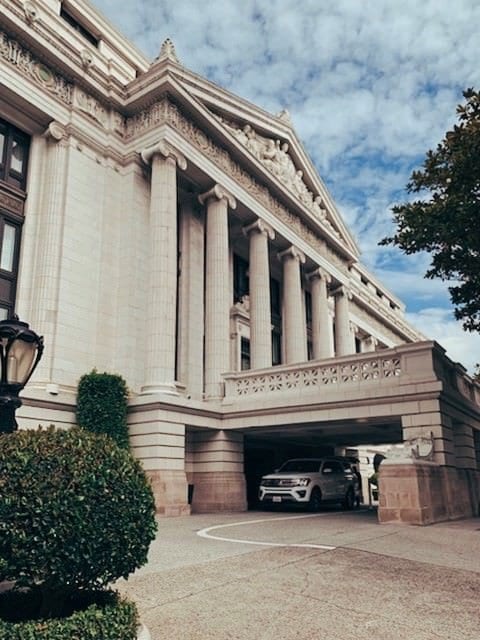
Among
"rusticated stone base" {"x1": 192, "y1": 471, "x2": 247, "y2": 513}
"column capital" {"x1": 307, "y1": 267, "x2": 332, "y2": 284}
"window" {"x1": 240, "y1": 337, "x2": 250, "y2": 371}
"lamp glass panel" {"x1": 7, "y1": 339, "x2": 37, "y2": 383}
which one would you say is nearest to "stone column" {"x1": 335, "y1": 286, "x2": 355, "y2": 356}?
"column capital" {"x1": 307, "y1": 267, "x2": 332, "y2": 284}

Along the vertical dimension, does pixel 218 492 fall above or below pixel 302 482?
below

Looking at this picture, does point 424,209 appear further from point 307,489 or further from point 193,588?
point 193,588

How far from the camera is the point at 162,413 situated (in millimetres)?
17641

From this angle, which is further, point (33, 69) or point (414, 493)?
point (33, 69)

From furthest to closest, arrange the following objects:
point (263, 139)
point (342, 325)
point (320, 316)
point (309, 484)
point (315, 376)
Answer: point (342, 325)
point (320, 316)
point (263, 139)
point (315, 376)
point (309, 484)

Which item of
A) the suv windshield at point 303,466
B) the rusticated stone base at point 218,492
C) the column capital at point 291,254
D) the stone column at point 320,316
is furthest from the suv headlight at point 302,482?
the column capital at point 291,254

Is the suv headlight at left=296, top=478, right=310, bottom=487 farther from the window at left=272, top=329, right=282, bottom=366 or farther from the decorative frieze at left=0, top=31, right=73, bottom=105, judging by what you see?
the decorative frieze at left=0, top=31, right=73, bottom=105

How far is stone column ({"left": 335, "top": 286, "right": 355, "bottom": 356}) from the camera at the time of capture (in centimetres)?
3475

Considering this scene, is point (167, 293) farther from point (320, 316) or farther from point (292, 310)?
point (320, 316)

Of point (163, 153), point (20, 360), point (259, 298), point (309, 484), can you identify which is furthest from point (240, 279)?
point (20, 360)

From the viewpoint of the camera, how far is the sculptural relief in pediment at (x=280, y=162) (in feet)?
86.2

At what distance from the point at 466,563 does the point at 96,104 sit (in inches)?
777

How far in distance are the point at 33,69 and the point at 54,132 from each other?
7.11 ft

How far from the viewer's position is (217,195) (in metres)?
23.1
